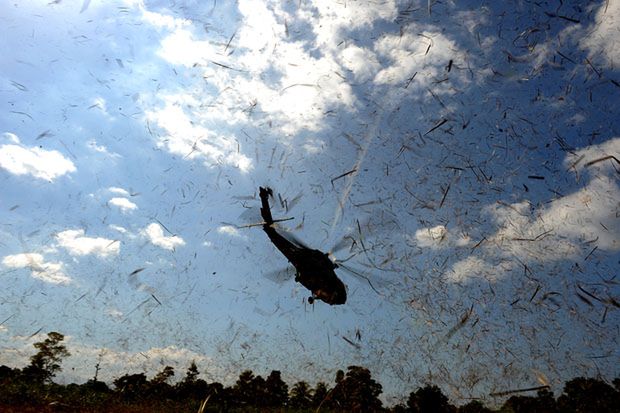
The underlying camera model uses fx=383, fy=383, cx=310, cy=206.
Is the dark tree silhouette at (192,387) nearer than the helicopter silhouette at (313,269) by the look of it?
No

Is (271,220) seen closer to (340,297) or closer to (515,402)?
(340,297)

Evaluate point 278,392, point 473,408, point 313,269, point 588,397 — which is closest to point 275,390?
point 278,392

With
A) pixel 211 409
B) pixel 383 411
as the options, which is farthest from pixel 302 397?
pixel 211 409

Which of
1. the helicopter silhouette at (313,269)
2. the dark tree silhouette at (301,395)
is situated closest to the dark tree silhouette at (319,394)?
the dark tree silhouette at (301,395)

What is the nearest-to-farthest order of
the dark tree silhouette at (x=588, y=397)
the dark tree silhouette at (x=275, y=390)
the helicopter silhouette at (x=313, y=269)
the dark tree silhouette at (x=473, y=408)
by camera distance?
the helicopter silhouette at (x=313, y=269) < the dark tree silhouette at (x=473, y=408) < the dark tree silhouette at (x=588, y=397) < the dark tree silhouette at (x=275, y=390)

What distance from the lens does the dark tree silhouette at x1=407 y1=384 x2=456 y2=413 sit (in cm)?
7112

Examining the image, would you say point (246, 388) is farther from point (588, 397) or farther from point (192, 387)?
point (588, 397)

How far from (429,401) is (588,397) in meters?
29.6

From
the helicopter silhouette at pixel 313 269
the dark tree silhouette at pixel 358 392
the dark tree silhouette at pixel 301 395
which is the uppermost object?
the helicopter silhouette at pixel 313 269

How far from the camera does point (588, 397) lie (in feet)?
235

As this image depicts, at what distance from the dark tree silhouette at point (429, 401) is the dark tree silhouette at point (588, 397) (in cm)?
2162

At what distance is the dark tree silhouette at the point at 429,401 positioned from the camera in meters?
71.1

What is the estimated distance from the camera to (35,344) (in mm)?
76938

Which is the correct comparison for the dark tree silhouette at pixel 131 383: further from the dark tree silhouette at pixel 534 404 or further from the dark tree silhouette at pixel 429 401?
the dark tree silhouette at pixel 534 404
